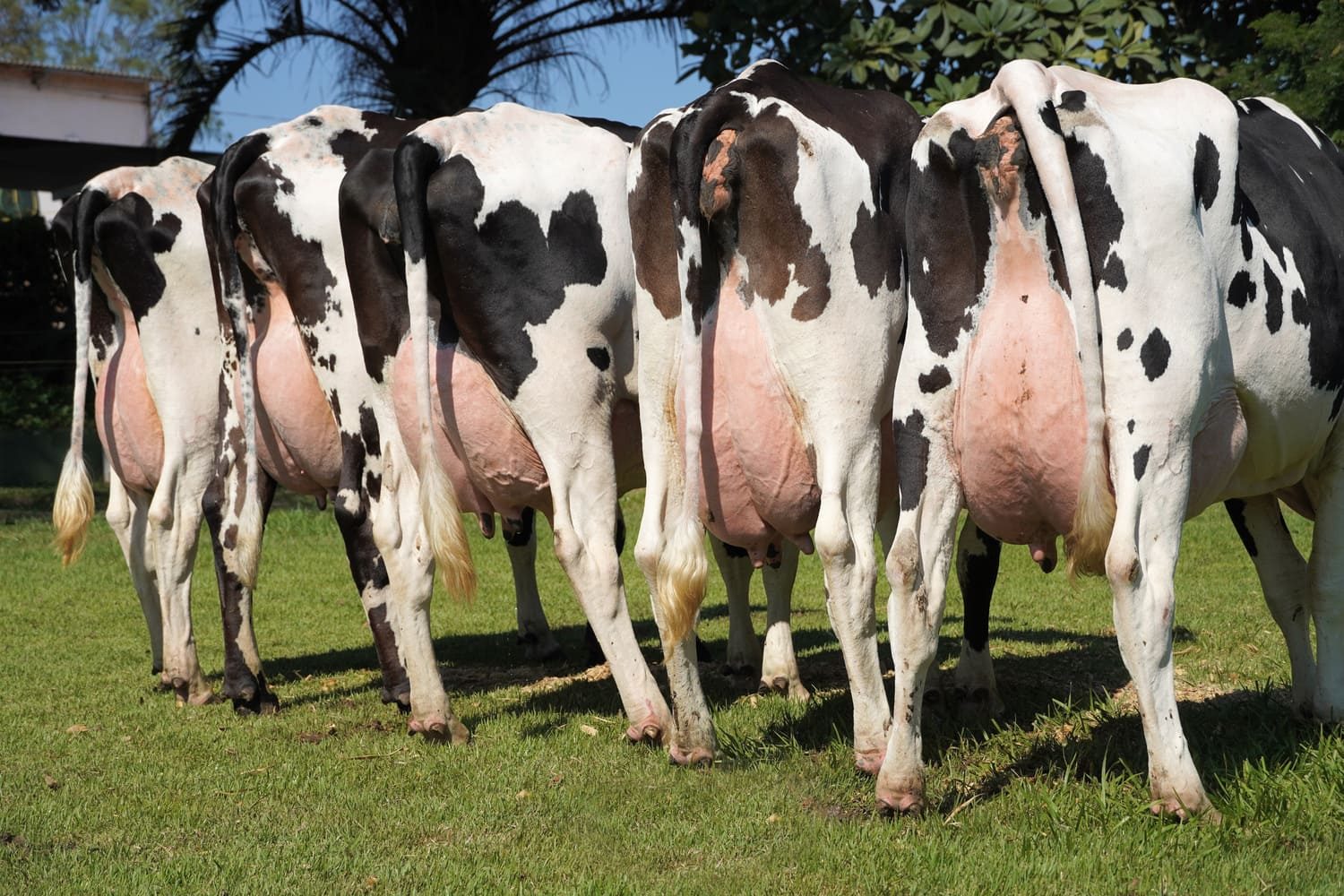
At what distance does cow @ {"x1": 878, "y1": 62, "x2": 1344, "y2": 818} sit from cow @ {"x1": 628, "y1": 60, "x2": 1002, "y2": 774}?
413 mm

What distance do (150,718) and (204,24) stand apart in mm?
11423

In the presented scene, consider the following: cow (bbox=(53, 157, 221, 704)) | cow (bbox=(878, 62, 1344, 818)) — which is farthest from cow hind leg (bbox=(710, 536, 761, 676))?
cow (bbox=(878, 62, 1344, 818))

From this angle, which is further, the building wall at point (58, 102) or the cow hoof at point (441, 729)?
the building wall at point (58, 102)

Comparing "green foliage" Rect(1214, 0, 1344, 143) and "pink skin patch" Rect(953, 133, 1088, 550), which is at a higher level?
"green foliage" Rect(1214, 0, 1344, 143)

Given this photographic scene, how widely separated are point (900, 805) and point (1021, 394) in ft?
4.58

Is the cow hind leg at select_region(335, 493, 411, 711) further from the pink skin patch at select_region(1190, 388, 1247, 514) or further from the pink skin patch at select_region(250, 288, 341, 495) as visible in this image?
the pink skin patch at select_region(1190, 388, 1247, 514)

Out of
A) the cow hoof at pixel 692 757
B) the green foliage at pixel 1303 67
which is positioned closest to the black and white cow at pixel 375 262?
the cow hoof at pixel 692 757

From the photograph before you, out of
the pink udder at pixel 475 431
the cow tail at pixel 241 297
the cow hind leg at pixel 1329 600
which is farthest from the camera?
the cow tail at pixel 241 297

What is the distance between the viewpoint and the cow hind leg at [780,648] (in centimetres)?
709

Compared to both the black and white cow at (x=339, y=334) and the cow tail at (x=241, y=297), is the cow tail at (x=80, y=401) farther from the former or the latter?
the cow tail at (x=241, y=297)

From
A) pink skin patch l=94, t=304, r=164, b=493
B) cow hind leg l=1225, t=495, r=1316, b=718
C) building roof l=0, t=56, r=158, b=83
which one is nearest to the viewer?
cow hind leg l=1225, t=495, r=1316, b=718

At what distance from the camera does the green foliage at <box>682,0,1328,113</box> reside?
8.95 m

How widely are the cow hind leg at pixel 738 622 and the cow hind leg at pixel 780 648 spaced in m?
0.25

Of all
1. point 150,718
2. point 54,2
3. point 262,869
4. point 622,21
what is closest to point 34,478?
point 54,2
